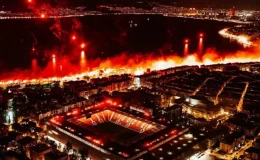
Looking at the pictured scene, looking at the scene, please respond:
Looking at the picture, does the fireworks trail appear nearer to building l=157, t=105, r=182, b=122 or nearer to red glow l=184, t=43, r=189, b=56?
red glow l=184, t=43, r=189, b=56

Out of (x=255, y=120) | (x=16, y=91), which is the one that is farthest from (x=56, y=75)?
(x=255, y=120)

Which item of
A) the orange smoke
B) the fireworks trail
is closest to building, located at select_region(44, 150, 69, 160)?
the orange smoke

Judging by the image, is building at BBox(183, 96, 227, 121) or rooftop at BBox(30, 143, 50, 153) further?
building at BBox(183, 96, 227, 121)

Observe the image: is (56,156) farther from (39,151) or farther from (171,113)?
(171,113)

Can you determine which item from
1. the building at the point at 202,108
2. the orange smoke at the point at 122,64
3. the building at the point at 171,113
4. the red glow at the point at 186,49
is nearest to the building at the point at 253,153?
the building at the point at 202,108

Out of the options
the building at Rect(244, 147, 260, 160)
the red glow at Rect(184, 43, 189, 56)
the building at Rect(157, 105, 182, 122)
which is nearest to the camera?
the building at Rect(244, 147, 260, 160)

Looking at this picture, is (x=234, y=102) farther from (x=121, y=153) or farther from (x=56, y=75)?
(x=56, y=75)
